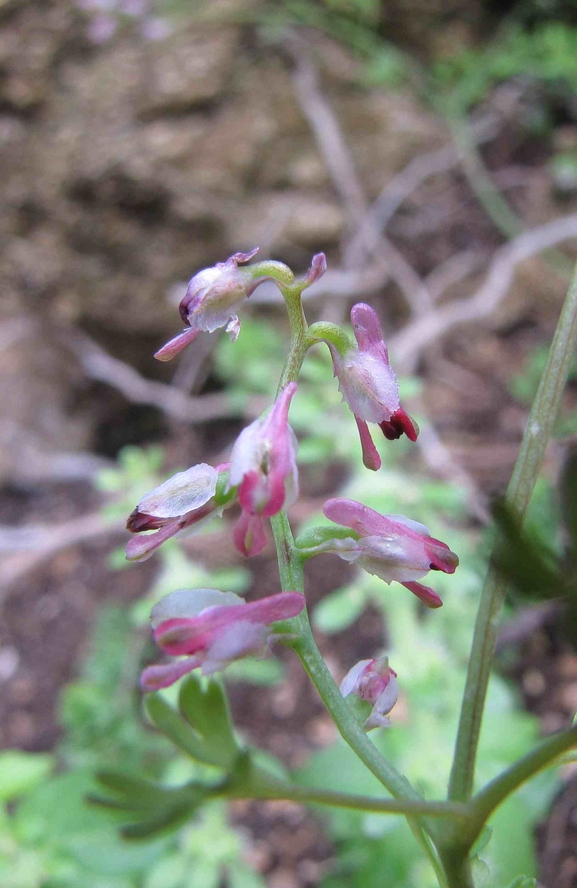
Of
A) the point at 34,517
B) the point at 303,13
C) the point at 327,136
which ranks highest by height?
the point at 303,13

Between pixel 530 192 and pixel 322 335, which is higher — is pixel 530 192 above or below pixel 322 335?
above

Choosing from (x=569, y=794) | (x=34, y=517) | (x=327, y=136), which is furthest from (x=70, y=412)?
(x=569, y=794)

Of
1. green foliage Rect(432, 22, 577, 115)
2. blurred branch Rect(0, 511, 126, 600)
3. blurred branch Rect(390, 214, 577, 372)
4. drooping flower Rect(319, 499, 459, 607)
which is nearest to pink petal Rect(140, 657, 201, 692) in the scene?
drooping flower Rect(319, 499, 459, 607)

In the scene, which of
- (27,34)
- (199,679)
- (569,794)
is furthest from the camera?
(27,34)

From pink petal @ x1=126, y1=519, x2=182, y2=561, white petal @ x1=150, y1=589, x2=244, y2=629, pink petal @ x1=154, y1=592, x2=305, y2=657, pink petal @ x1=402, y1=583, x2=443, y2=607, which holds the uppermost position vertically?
pink petal @ x1=126, y1=519, x2=182, y2=561

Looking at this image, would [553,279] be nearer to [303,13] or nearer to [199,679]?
[303,13]

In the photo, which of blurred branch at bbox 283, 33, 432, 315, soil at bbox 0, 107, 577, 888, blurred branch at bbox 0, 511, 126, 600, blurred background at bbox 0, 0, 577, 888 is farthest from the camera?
blurred branch at bbox 283, 33, 432, 315

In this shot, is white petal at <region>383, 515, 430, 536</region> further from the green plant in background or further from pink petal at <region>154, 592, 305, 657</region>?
pink petal at <region>154, 592, 305, 657</region>

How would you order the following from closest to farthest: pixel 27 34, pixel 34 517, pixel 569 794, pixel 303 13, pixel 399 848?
1. pixel 399 848
2. pixel 569 794
3. pixel 27 34
4. pixel 303 13
5. pixel 34 517
